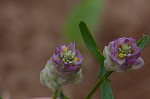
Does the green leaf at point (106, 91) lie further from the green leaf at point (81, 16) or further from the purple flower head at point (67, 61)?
the green leaf at point (81, 16)

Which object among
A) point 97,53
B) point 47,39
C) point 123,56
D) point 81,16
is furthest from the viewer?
point 47,39

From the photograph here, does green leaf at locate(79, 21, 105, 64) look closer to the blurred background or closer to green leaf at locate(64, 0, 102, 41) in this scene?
green leaf at locate(64, 0, 102, 41)

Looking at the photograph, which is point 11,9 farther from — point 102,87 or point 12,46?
point 102,87

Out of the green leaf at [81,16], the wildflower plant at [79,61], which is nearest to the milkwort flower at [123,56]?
the wildflower plant at [79,61]

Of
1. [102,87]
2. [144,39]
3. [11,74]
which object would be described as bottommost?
[11,74]

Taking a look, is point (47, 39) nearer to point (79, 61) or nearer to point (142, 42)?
point (142, 42)

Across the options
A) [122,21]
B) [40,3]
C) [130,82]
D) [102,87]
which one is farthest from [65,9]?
[102,87]

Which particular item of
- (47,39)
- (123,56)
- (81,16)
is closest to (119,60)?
(123,56)
